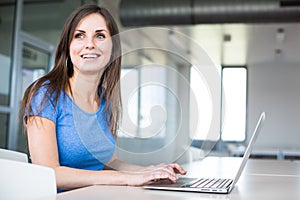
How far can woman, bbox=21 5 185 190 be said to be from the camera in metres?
1.07

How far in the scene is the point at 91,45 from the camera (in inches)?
45.1

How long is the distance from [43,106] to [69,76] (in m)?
0.19

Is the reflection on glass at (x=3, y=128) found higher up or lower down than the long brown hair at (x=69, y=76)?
lower down

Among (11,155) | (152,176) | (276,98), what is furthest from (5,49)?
(276,98)

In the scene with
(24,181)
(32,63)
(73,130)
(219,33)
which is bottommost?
(24,181)

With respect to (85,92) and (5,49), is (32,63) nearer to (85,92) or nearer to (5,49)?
(5,49)

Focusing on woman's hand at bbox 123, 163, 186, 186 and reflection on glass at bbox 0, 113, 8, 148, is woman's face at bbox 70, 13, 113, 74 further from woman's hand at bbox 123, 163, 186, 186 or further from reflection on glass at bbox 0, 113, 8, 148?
reflection on glass at bbox 0, 113, 8, 148

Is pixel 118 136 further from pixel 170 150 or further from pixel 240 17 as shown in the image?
pixel 240 17

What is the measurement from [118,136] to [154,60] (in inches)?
9.3

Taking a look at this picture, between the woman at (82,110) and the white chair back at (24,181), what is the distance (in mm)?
200

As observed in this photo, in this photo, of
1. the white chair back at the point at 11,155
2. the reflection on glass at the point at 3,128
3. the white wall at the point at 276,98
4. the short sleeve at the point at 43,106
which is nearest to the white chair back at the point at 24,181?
the short sleeve at the point at 43,106

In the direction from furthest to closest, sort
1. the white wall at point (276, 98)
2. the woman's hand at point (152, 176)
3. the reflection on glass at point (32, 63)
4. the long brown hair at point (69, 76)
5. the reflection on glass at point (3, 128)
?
the white wall at point (276, 98) → the reflection on glass at point (32, 63) → the reflection on glass at point (3, 128) → the long brown hair at point (69, 76) → the woman's hand at point (152, 176)

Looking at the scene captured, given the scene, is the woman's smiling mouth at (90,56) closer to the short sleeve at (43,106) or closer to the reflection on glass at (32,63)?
the short sleeve at (43,106)

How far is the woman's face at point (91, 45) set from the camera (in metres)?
1.11
